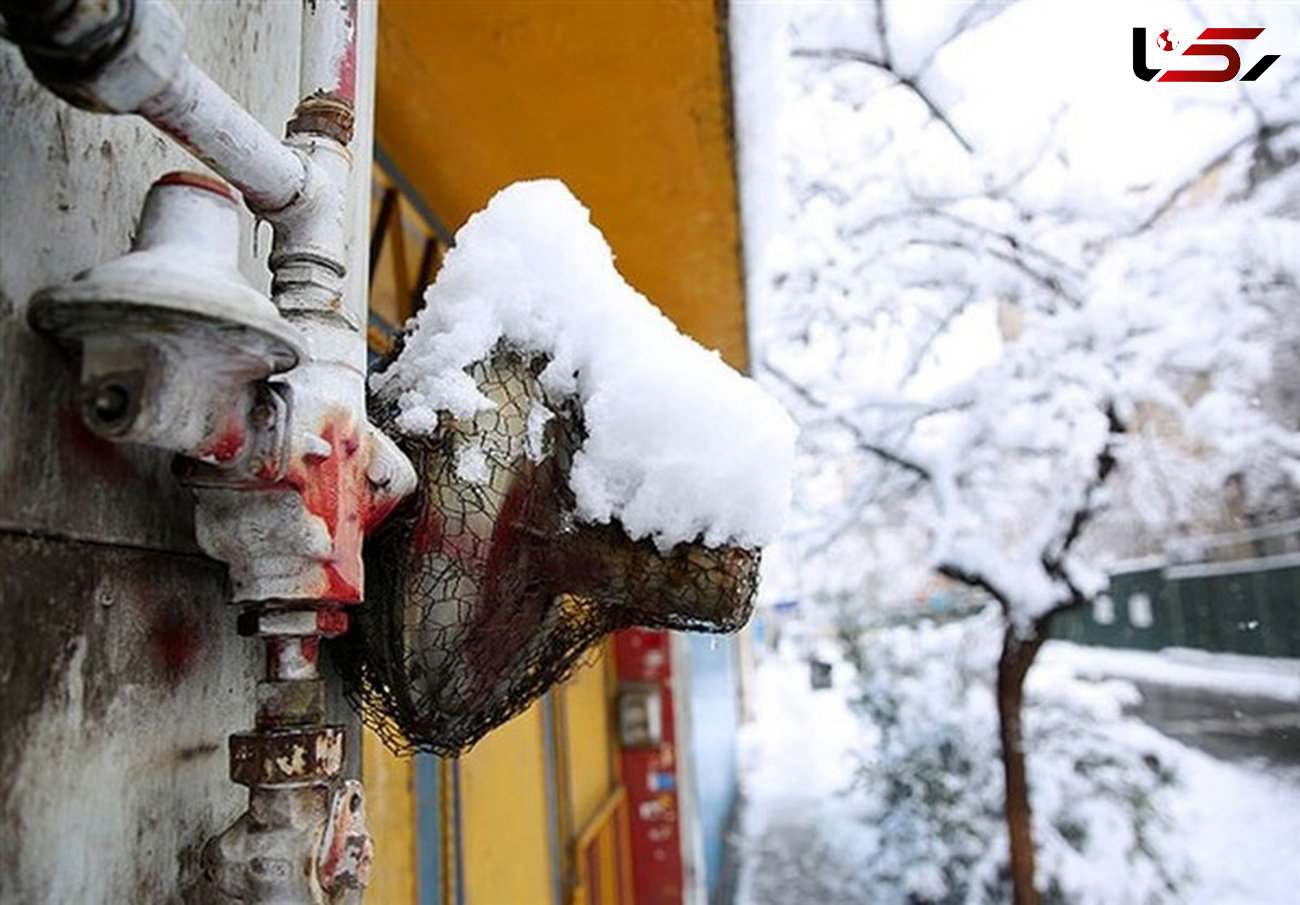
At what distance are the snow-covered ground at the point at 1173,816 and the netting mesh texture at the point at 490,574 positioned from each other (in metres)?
5.88

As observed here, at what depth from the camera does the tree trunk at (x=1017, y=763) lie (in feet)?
18.5

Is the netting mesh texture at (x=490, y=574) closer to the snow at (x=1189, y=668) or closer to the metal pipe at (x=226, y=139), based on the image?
the metal pipe at (x=226, y=139)

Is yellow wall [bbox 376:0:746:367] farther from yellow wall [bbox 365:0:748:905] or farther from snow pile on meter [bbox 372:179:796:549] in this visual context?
snow pile on meter [bbox 372:179:796:549]

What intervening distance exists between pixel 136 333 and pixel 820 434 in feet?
21.8

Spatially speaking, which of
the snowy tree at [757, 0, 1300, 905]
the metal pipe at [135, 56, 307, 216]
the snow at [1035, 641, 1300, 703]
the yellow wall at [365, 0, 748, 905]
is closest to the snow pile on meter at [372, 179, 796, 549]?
the metal pipe at [135, 56, 307, 216]

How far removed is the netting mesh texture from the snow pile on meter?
0.9 inches

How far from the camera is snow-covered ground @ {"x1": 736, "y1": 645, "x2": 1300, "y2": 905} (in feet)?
19.1

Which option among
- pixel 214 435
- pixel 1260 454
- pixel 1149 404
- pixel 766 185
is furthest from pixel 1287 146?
pixel 214 435

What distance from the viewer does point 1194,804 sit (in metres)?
6.63

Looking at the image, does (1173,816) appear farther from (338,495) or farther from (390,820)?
(338,495)

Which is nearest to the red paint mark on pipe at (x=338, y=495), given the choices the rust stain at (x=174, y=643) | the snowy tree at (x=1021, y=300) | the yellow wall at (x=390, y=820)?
the rust stain at (x=174, y=643)

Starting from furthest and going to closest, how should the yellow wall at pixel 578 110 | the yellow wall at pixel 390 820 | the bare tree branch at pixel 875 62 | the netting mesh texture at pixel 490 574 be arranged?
the bare tree branch at pixel 875 62, the yellow wall at pixel 578 110, the yellow wall at pixel 390 820, the netting mesh texture at pixel 490 574

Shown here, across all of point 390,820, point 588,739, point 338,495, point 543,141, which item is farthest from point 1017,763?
point 338,495

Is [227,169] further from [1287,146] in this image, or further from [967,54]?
[1287,146]
